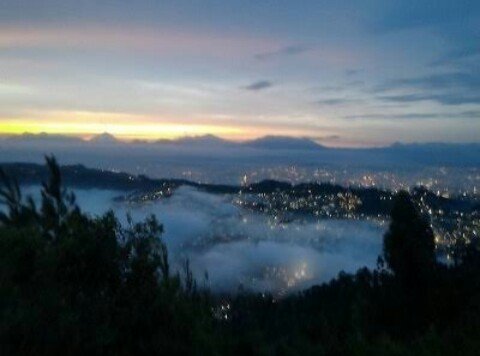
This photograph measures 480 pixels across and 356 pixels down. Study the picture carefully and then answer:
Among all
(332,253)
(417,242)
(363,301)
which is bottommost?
(332,253)

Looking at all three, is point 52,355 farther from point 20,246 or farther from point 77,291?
point 20,246

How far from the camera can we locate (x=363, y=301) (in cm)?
1603

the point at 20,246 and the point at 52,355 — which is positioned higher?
the point at 20,246

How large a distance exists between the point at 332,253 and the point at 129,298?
192ft

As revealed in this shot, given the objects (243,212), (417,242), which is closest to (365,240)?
(243,212)

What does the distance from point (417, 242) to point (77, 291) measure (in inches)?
475

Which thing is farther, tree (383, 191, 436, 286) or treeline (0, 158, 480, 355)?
tree (383, 191, 436, 286)

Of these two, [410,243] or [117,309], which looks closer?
[117,309]

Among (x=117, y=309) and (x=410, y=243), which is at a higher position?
(x=117, y=309)

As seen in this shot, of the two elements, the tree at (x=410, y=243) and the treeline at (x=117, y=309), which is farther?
the tree at (x=410, y=243)

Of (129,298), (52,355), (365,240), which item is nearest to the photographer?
(52,355)

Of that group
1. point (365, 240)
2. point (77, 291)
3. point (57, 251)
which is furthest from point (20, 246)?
point (365, 240)

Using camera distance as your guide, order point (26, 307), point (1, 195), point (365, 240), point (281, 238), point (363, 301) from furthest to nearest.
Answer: point (281, 238) → point (365, 240) → point (363, 301) → point (1, 195) → point (26, 307)

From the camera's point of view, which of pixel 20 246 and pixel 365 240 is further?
pixel 365 240
